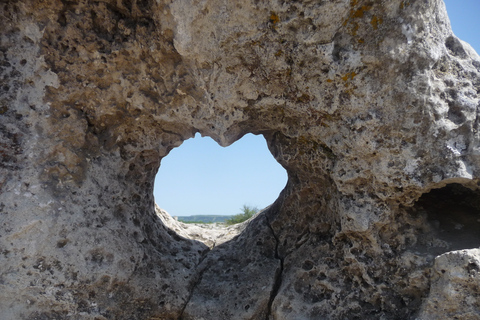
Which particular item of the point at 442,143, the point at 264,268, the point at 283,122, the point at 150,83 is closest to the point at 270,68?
the point at 283,122

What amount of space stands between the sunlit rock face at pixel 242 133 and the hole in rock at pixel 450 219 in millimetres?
12

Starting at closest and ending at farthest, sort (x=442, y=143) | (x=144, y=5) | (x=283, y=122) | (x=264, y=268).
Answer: (x=442, y=143) → (x=144, y=5) → (x=283, y=122) → (x=264, y=268)

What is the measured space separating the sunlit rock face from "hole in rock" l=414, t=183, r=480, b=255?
12mm

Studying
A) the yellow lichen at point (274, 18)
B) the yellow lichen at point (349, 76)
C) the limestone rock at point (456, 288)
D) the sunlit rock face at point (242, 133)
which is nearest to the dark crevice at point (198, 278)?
the sunlit rock face at point (242, 133)

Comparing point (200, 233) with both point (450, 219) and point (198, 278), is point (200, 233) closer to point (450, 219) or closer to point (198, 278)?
point (198, 278)

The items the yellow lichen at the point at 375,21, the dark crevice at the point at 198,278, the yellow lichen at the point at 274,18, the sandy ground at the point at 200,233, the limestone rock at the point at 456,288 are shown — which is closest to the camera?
the limestone rock at the point at 456,288

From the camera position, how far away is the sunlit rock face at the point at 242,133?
2592mm

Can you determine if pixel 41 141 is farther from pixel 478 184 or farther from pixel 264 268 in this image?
pixel 478 184

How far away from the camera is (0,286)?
2.59 metres

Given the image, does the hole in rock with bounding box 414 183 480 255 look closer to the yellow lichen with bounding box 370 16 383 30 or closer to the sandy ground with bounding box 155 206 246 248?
the yellow lichen with bounding box 370 16 383 30

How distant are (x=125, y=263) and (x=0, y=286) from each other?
80 cm

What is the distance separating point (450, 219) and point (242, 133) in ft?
5.67

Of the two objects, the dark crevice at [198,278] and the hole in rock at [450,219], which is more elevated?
the hole in rock at [450,219]

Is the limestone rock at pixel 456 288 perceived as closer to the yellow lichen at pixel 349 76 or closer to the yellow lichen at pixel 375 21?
the yellow lichen at pixel 349 76
